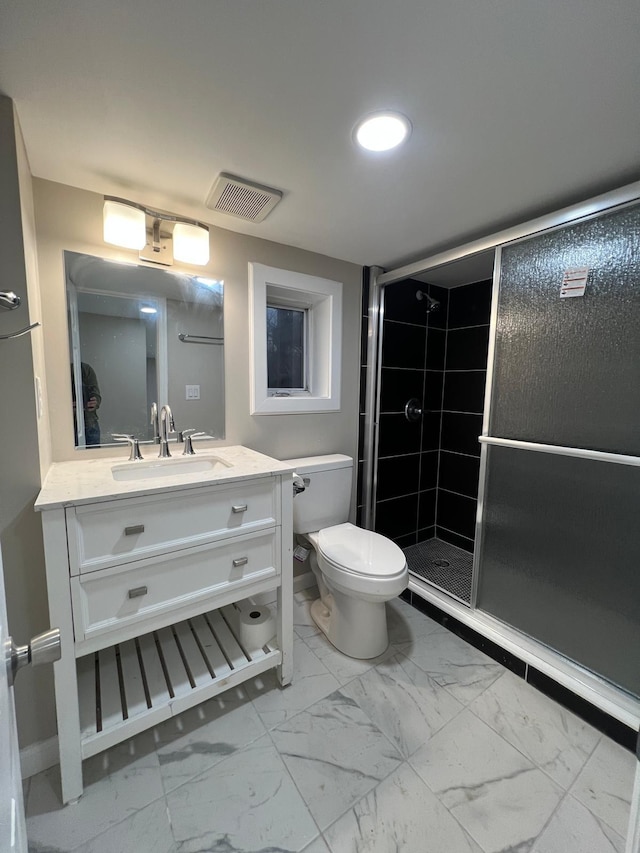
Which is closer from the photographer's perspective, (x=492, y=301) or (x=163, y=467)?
(x=163, y=467)

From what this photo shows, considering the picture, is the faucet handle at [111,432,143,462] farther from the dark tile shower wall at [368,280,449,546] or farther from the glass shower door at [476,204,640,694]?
the glass shower door at [476,204,640,694]

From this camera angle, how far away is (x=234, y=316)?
5.60 ft

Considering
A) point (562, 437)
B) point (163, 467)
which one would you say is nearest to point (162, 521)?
point (163, 467)

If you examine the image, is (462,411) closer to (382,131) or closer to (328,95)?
(382,131)

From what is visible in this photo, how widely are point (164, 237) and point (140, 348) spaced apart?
50 cm

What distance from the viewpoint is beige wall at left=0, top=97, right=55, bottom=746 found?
3.17 feet

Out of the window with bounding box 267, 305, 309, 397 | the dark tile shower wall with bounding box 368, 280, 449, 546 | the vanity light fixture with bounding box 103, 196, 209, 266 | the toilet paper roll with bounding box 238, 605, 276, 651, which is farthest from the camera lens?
the dark tile shower wall with bounding box 368, 280, 449, 546

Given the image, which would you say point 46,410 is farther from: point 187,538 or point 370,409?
point 370,409

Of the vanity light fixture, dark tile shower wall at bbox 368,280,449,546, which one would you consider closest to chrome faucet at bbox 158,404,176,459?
the vanity light fixture

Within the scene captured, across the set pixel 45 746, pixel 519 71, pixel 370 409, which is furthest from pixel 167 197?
pixel 45 746

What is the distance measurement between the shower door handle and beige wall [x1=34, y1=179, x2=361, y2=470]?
0.43 metres

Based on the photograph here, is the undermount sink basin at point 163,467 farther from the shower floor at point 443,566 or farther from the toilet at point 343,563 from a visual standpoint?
the shower floor at point 443,566

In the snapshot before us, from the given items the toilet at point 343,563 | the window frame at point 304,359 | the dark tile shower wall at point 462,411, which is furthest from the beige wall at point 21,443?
the dark tile shower wall at point 462,411

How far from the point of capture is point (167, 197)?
4.53 feet
